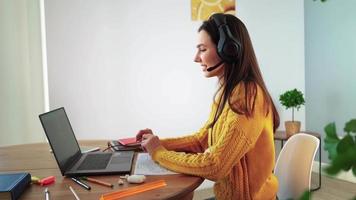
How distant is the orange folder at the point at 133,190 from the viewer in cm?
97

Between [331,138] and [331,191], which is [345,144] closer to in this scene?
[331,138]

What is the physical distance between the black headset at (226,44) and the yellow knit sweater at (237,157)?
0.13 metres

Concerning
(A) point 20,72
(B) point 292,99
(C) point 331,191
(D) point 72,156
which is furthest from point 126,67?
(C) point 331,191

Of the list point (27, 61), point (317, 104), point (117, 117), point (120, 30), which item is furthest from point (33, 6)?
point (317, 104)

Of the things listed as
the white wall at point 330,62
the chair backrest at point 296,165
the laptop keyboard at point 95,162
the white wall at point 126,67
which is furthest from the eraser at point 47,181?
the white wall at point 330,62

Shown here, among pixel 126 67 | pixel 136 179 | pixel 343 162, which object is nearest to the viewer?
pixel 343 162

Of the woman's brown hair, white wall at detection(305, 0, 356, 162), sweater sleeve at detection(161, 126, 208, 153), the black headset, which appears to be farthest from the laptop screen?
white wall at detection(305, 0, 356, 162)

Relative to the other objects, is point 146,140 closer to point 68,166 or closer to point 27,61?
point 68,166

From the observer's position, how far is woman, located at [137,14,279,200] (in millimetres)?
1104

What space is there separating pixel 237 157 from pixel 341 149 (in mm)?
844

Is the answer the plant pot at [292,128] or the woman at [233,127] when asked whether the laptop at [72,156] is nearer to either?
the woman at [233,127]

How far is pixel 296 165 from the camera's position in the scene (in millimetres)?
1403

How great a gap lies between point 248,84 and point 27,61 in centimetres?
180

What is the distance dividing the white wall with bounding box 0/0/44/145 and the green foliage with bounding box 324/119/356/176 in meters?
2.24
